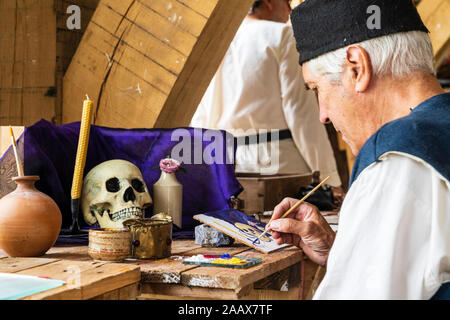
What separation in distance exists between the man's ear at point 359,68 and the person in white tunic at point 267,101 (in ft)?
7.13

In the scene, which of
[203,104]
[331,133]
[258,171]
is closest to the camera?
[258,171]

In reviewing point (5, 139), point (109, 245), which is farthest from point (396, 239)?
point (5, 139)

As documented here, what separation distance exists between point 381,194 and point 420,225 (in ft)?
0.28

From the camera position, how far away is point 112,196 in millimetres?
1890

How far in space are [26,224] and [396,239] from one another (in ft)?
3.39

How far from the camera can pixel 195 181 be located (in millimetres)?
2158

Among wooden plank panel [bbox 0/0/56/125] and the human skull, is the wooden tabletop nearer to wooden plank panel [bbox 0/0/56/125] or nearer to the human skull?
the human skull

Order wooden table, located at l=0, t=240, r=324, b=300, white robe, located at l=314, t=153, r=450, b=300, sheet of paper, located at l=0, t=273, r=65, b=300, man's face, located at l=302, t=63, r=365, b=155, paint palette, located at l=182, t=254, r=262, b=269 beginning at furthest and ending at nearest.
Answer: paint palette, located at l=182, t=254, r=262, b=269
man's face, located at l=302, t=63, r=365, b=155
wooden table, located at l=0, t=240, r=324, b=300
sheet of paper, located at l=0, t=273, r=65, b=300
white robe, located at l=314, t=153, r=450, b=300

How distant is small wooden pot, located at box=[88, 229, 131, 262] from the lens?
154cm

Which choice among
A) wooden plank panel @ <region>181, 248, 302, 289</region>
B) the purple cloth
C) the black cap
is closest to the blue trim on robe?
the black cap

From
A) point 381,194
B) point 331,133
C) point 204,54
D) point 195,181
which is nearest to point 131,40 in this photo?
point 204,54

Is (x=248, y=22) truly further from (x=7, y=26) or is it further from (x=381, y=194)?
(x=381, y=194)

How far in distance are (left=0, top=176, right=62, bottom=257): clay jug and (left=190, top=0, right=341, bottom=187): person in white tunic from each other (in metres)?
1.99

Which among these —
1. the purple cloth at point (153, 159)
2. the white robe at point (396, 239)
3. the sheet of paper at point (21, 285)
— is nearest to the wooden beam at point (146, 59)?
the purple cloth at point (153, 159)
